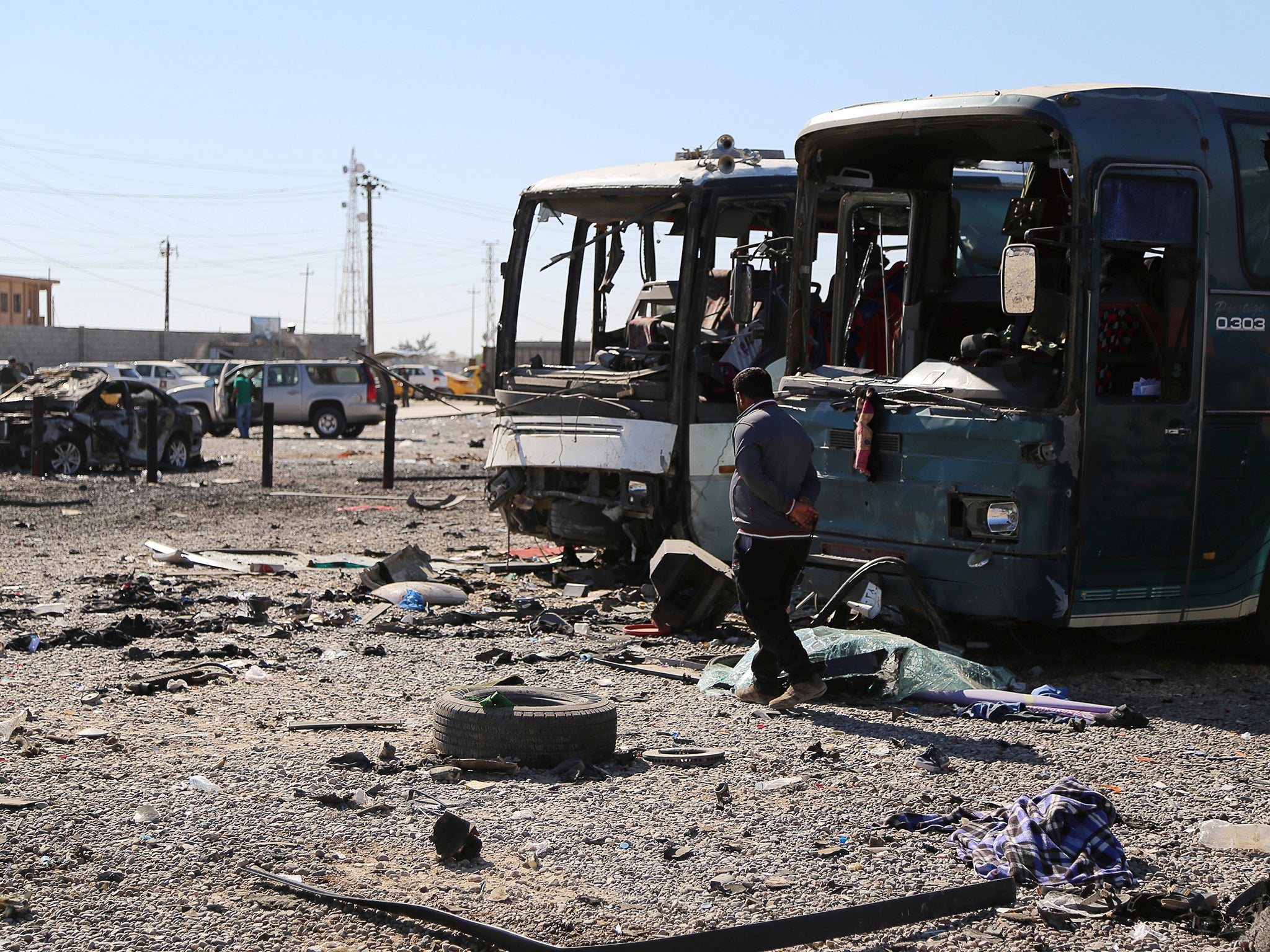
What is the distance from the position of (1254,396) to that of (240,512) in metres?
12.0

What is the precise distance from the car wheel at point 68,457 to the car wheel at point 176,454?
1.46 m

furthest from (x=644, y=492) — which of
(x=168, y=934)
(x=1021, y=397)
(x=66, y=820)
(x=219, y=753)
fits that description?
(x=168, y=934)

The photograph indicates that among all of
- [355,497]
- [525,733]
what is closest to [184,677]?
[525,733]

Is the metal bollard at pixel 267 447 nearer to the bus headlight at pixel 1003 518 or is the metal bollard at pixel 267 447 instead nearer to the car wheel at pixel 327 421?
the bus headlight at pixel 1003 518

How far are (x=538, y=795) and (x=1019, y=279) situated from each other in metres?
3.81

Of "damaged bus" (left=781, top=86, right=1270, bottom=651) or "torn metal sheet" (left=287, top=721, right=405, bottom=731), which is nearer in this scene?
"torn metal sheet" (left=287, top=721, right=405, bottom=731)

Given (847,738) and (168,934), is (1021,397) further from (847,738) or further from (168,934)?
(168,934)

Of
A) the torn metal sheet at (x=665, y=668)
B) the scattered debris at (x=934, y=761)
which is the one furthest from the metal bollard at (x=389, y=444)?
the scattered debris at (x=934, y=761)

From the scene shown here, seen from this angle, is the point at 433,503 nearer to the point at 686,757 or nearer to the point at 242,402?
the point at 686,757

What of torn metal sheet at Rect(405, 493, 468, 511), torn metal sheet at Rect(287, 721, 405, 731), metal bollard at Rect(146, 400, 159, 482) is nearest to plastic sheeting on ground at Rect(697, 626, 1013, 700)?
torn metal sheet at Rect(287, 721, 405, 731)

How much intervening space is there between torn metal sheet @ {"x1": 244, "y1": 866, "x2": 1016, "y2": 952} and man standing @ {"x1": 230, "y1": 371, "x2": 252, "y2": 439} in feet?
94.5

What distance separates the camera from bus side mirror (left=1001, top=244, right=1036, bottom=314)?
7.36m

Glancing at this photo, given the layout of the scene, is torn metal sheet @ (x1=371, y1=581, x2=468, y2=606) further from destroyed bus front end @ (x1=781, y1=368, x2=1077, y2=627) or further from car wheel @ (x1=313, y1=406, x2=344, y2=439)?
car wheel @ (x1=313, y1=406, x2=344, y2=439)

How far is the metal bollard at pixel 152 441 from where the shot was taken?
20.1m
